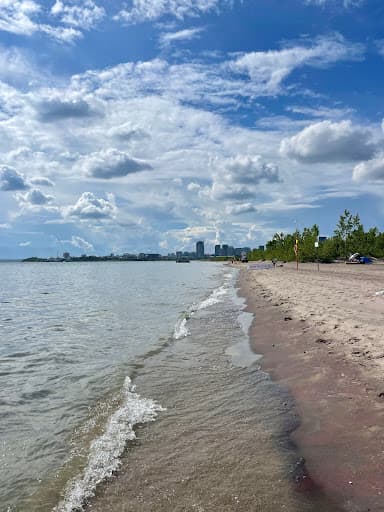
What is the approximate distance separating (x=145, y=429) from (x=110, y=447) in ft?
2.90

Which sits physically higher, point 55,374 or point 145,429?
point 145,429

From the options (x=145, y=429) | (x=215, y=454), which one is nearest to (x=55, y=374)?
(x=145, y=429)

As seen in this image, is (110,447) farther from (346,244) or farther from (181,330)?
(346,244)

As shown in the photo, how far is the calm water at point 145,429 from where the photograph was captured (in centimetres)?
498

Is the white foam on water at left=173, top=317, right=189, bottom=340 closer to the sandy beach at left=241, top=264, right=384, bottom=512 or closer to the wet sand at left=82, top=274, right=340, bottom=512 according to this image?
the sandy beach at left=241, top=264, right=384, bottom=512

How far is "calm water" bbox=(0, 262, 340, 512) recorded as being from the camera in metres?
4.98

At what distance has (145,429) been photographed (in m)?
7.18

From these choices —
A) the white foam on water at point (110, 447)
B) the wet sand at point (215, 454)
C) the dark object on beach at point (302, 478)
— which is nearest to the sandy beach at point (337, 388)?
the dark object on beach at point (302, 478)

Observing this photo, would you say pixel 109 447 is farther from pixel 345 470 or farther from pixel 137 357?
pixel 137 357

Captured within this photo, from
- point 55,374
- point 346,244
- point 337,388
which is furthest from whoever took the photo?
point 346,244

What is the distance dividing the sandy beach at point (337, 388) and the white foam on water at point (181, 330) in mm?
3035

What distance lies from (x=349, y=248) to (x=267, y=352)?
94535 mm

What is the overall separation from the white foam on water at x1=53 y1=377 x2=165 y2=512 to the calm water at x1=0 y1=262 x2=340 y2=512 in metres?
0.02

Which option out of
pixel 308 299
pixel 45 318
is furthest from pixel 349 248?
pixel 45 318
